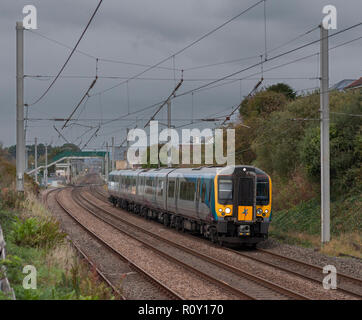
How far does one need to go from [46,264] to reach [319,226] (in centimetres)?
1242

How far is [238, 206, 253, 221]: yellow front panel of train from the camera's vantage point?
18438mm

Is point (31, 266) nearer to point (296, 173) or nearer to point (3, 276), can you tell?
point (3, 276)

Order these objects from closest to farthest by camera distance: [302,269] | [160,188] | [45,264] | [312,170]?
[45,264] < [302,269] < [312,170] < [160,188]

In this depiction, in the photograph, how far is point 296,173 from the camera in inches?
1128

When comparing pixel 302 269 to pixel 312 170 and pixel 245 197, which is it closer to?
pixel 245 197

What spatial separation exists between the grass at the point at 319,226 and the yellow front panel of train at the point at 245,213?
244 cm

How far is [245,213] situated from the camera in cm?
1845

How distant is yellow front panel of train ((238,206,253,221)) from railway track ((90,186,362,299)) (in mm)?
1141

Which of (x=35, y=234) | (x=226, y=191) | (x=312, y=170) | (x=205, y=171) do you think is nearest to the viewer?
(x=35, y=234)

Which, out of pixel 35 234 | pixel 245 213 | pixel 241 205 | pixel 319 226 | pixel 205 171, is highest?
pixel 205 171

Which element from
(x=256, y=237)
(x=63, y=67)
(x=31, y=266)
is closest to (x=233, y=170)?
(x=256, y=237)

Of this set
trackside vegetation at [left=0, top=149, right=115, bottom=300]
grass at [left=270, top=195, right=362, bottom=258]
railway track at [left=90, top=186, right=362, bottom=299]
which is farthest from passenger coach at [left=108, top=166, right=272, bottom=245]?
trackside vegetation at [left=0, top=149, right=115, bottom=300]

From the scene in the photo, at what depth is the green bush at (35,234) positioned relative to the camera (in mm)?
14508

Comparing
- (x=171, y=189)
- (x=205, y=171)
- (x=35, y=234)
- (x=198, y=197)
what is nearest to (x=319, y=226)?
(x=198, y=197)
